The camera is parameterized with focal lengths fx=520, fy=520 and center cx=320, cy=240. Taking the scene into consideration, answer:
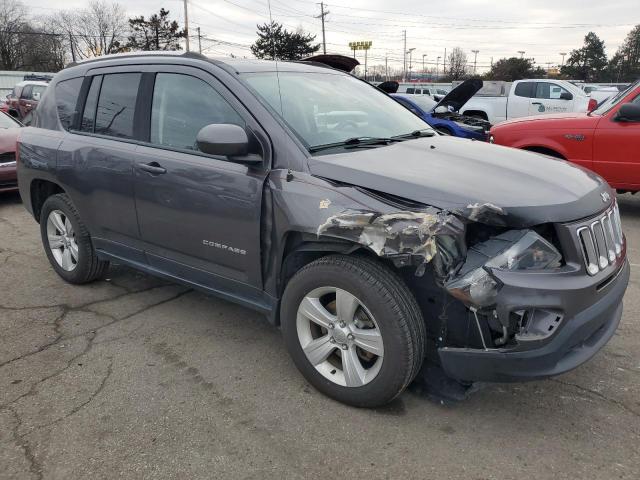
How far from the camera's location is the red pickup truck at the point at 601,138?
628 cm

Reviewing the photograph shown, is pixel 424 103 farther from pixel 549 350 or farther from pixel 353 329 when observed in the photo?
pixel 549 350

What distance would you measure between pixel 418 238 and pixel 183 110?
6.25 ft

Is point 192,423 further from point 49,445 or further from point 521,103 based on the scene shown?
point 521,103

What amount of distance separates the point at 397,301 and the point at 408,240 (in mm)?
310

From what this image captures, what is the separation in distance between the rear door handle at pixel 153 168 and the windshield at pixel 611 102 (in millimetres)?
5740

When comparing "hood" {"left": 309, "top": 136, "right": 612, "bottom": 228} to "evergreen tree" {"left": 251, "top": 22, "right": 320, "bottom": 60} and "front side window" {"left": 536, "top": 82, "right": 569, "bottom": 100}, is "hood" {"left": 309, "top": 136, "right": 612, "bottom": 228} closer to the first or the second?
"evergreen tree" {"left": 251, "top": 22, "right": 320, "bottom": 60}

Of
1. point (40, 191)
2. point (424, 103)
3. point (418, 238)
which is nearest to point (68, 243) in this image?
point (40, 191)

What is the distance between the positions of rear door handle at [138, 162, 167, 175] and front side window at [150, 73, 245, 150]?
0.53 feet

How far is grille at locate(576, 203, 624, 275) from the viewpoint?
8.02ft

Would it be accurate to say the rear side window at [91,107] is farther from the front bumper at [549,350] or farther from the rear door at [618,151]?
the rear door at [618,151]

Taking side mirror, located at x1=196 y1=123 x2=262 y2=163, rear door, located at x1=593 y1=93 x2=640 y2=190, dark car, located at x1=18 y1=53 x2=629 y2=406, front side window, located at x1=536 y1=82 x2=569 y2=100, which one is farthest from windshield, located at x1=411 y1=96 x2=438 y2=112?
side mirror, located at x1=196 y1=123 x2=262 y2=163

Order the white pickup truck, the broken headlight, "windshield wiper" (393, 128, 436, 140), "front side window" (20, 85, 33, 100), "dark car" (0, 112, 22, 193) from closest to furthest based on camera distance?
the broken headlight
"windshield wiper" (393, 128, 436, 140)
"dark car" (0, 112, 22, 193)
the white pickup truck
"front side window" (20, 85, 33, 100)

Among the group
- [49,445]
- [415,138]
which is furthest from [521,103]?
[49,445]

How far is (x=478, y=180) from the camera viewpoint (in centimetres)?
263
